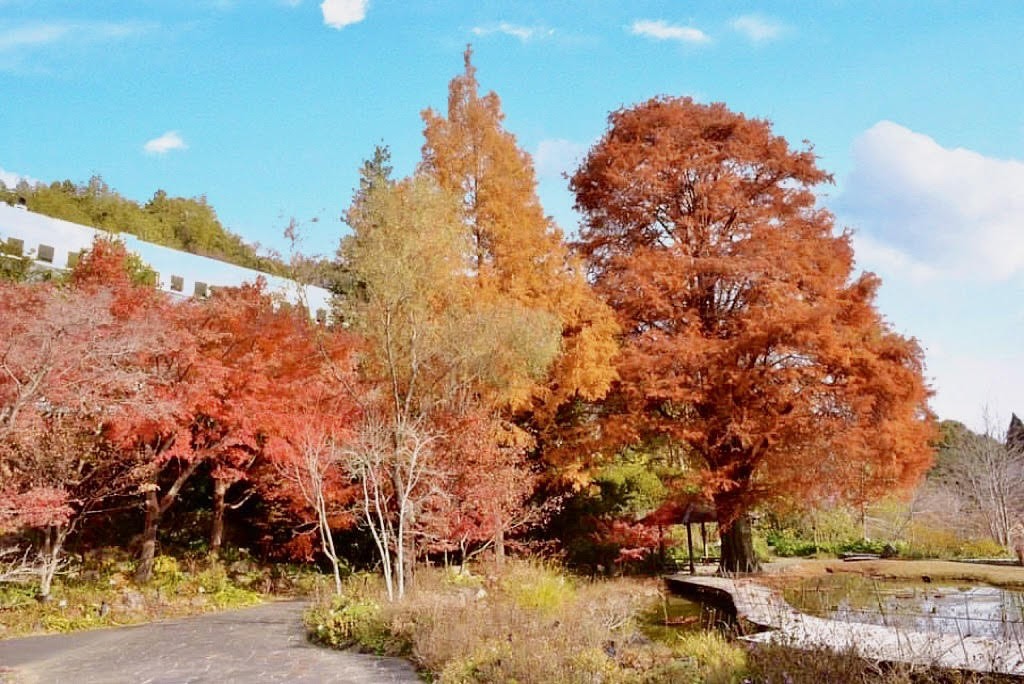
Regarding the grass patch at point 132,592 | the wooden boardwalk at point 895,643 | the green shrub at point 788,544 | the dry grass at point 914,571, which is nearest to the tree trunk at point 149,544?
the grass patch at point 132,592

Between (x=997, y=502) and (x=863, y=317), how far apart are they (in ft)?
40.2

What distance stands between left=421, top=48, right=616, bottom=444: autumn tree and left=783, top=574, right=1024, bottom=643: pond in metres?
5.27

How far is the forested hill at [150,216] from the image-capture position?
33219 mm

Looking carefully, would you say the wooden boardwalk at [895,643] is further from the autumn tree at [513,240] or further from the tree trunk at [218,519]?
the tree trunk at [218,519]

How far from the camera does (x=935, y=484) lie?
26219 mm

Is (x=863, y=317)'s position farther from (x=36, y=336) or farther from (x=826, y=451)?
(x=36, y=336)

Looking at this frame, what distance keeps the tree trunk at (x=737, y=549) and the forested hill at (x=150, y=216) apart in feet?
72.7

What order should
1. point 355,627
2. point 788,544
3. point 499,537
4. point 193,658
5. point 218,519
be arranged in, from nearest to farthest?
1. point 193,658
2. point 355,627
3. point 499,537
4. point 218,519
5. point 788,544

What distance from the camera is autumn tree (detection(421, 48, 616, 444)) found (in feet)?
45.4

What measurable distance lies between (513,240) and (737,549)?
8.09 m

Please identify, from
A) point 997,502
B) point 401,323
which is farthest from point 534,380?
point 997,502

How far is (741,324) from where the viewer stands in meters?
14.6

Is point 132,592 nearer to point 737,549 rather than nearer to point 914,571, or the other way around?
point 737,549

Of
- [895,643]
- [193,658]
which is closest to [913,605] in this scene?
[895,643]
